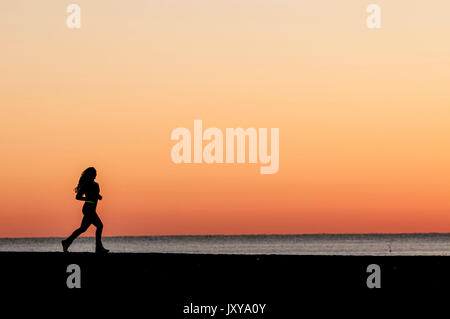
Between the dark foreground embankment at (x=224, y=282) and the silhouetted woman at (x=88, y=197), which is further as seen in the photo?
the silhouetted woman at (x=88, y=197)

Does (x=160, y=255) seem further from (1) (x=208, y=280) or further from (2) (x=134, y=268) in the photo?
(1) (x=208, y=280)

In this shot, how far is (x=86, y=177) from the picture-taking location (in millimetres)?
19062

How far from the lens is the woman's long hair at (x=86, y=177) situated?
1903 cm

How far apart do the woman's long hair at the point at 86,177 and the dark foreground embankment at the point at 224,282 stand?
4.38 metres

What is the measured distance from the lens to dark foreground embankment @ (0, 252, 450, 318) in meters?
11.7

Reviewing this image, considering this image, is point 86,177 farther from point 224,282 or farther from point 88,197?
point 224,282

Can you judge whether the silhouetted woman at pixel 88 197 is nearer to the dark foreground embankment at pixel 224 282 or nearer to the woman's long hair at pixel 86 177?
the woman's long hair at pixel 86 177

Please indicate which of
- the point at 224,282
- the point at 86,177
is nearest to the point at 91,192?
the point at 86,177

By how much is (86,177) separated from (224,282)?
23.1 ft

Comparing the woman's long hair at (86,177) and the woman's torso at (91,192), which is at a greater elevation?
the woman's long hair at (86,177)

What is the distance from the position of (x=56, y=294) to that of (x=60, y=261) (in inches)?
92.5

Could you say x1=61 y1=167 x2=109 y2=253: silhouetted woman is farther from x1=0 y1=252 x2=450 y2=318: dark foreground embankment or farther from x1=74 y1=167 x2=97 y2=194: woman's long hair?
x1=0 y1=252 x2=450 y2=318: dark foreground embankment

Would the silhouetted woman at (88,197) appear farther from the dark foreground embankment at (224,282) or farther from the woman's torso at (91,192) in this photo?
the dark foreground embankment at (224,282)

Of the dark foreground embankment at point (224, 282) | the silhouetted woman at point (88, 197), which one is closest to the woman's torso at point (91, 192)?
the silhouetted woman at point (88, 197)
